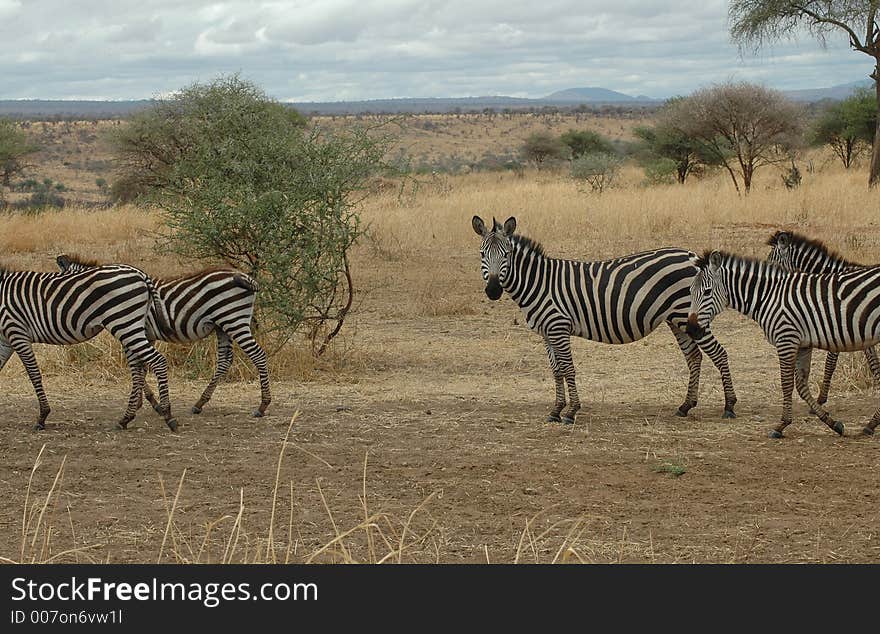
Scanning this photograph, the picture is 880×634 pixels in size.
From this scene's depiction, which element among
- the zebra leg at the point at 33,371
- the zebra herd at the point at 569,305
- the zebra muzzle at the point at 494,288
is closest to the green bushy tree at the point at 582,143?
the zebra herd at the point at 569,305

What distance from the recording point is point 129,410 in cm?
810

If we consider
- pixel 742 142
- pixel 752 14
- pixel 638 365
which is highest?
pixel 752 14

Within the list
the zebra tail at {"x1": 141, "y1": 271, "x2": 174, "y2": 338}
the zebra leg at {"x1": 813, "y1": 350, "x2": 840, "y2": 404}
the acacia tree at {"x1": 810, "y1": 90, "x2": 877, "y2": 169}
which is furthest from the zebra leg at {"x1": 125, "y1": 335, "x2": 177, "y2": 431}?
the acacia tree at {"x1": 810, "y1": 90, "x2": 877, "y2": 169}

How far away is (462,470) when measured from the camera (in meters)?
6.94

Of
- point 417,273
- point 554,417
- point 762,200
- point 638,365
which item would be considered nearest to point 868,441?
point 554,417

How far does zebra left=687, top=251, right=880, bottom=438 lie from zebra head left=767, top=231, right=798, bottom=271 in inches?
38.0

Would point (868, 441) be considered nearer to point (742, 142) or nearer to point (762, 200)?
point (762, 200)

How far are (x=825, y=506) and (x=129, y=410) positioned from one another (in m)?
4.84

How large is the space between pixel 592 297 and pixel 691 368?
3.08 feet

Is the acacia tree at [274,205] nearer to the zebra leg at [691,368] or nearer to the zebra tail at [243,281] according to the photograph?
the zebra tail at [243,281]

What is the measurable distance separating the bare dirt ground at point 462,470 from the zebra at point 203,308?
594mm

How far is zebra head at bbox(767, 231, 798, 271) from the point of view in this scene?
29.0 feet

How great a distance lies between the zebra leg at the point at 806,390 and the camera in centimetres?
754

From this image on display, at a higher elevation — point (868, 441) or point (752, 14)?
point (752, 14)
